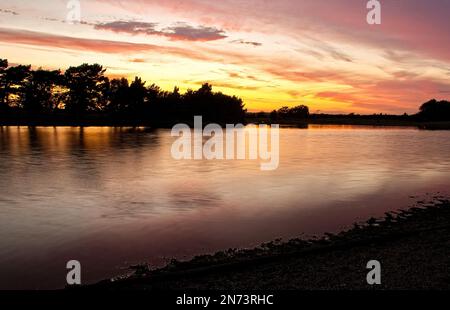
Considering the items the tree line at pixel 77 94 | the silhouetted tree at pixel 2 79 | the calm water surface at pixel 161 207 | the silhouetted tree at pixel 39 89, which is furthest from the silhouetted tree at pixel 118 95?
the calm water surface at pixel 161 207

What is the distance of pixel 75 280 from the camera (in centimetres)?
1162

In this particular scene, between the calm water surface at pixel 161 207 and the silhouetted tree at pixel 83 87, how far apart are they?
11309cm

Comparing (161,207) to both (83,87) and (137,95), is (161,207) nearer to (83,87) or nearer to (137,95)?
(83,87)


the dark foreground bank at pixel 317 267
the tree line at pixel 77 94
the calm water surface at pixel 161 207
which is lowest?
the calm water surface at pixel 161 207

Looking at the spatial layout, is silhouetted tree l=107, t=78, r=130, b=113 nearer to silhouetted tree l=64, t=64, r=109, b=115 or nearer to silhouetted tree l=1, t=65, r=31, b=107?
silhouetted tree l=64, t=64, r=109, b=115

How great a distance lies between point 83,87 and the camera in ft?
493

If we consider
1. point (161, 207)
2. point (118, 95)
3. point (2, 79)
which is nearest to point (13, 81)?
point (2, 79)

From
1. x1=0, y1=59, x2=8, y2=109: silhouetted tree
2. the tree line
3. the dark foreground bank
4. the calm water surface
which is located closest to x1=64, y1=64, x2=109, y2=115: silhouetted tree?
the tree line

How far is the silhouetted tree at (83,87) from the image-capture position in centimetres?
14825

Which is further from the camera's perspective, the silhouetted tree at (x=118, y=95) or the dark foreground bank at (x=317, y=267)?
the silhouetted tree at (x=118, y=95)

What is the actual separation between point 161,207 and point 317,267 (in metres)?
12.1

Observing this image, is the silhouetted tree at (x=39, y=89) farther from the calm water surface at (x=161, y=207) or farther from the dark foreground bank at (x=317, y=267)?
the dark foreground bank at (x=317, y=267)
